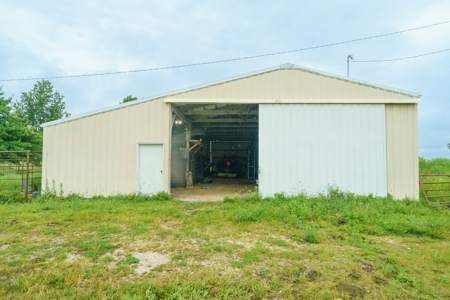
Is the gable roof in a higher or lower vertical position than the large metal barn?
higher

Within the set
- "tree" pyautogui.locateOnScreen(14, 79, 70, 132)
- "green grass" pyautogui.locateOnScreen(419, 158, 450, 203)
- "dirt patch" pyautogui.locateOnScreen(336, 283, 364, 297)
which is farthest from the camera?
"tree" pyautogui.locateOnScreen(14, 79, 70, 132)

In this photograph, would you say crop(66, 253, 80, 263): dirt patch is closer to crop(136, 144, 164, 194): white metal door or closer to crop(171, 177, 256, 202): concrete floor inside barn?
crop(136, 144, 164, 194): white metal door

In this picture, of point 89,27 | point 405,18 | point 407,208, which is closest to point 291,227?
point 407,208

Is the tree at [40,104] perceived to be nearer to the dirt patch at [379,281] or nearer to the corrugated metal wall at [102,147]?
the corrugated metal wall at [102,147]

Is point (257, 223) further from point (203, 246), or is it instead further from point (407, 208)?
point (407, 208)

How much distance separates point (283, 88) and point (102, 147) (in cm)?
620

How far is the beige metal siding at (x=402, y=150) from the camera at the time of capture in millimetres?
6766

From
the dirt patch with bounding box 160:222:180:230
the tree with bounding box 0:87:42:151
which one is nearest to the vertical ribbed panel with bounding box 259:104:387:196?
the dirt patch with bounding box 160:222:180:230

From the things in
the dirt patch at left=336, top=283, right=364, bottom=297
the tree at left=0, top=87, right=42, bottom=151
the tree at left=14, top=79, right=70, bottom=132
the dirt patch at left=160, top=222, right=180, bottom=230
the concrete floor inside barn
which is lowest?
the concrete floor inside barn

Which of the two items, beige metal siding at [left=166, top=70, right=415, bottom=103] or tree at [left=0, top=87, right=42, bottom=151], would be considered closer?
beige metal siding at [left=166, top=70, right=415, bottom=103]

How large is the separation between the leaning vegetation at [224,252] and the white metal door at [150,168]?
4.31 feet

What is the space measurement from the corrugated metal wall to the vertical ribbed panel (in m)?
3.46

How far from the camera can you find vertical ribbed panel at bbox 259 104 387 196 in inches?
270

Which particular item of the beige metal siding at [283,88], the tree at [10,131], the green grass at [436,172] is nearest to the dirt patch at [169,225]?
the beige metal siding at [283,88]
